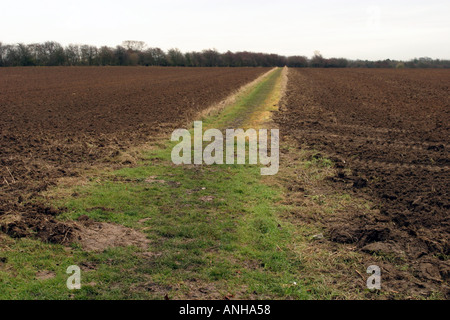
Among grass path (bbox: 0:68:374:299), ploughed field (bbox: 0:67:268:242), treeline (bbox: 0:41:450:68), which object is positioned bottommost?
grass path (bbox: 0:68:374:299)

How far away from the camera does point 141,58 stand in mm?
118062

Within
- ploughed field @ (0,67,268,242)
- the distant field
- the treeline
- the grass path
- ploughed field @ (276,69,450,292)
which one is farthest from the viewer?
the treeline

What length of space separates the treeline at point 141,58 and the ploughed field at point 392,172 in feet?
329

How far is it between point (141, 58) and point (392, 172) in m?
119

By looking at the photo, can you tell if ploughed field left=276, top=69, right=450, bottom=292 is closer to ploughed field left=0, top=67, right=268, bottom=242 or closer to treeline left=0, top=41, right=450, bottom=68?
ploughed field left=0, top=67, right=268, bottom=242

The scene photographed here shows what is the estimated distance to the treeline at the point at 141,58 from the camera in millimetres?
97188

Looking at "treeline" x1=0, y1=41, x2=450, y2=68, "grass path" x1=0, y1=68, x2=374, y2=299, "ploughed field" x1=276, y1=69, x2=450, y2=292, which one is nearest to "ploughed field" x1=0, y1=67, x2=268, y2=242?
"grass path" x1=0, y1=68, x2=374, y2=299

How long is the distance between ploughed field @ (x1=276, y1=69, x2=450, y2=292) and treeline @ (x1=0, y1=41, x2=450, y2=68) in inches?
3952

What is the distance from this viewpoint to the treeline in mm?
97188

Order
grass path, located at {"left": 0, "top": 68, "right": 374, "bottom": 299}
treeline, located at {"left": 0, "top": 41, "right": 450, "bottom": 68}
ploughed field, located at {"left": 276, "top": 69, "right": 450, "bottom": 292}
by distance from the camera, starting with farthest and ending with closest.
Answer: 1. treeline, located at {"left": 0, "top": 41, "right": 450, "bottom": 68}
2. ploughed field, located at {"left": 276, "top": 69, "right": 450, "bottom": 292}
3. grass path, located at {"left": 0, "top": 68, "right": 374, "bottom": 299}

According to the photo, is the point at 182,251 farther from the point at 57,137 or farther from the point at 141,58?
A: the point at 141,58

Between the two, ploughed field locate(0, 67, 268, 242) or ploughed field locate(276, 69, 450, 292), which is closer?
ploughed field locate(276, 69, 450, 292)
